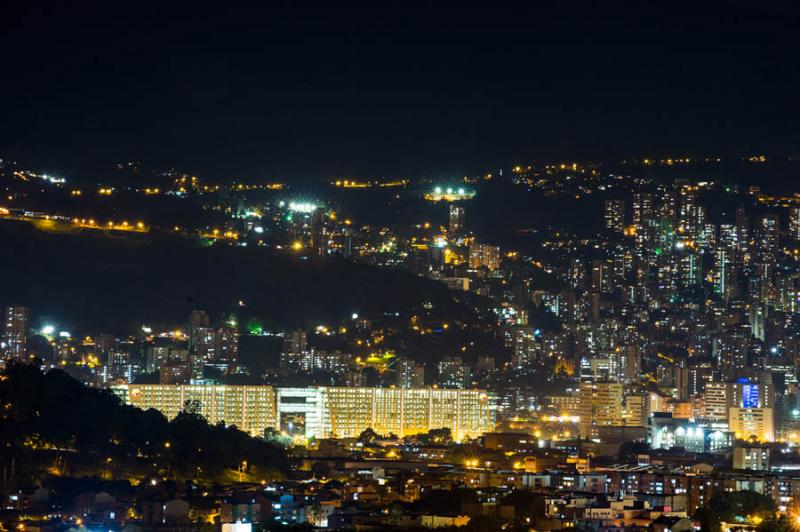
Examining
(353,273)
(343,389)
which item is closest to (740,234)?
(353,273)

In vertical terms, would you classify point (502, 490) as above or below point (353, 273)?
below

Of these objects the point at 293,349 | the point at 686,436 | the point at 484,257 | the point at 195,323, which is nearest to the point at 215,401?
the point at 293,349

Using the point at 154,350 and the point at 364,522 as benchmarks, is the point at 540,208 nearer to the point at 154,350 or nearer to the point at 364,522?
the point at 154,350

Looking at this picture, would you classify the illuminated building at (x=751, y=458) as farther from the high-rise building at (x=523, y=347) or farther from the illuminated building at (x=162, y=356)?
the illuminated building at (x=162, y=356)

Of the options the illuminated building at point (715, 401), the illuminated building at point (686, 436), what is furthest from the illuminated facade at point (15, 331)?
the illuminated building at point (715, 401)

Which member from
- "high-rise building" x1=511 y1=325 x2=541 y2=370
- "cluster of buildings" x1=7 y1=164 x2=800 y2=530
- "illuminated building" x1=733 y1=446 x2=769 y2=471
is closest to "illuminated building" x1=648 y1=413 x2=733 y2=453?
"cluster of buildings" x1=7 y1=164 x2=800 y2=530
